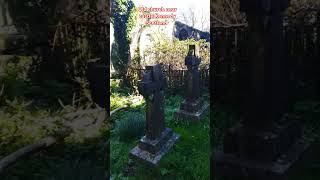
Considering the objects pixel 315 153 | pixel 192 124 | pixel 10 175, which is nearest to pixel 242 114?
pixel 192 124

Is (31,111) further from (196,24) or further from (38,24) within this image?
(196,24)

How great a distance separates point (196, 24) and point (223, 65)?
47 cm

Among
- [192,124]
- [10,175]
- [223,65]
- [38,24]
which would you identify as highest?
[38,24]

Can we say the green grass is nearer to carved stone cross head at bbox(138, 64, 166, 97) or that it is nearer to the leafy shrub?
the leafy shrub

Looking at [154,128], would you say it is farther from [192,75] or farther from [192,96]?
[192,75]

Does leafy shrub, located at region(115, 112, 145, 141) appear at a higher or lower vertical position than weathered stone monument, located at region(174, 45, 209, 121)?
lower

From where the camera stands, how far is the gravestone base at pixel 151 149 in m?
3.94

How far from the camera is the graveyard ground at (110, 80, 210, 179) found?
12.9ft

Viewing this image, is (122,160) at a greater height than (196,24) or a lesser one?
lesser

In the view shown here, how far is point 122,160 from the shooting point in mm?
3930

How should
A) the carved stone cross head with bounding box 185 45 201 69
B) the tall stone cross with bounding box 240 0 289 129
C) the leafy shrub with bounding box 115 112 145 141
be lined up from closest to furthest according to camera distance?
the tall stone cross with bounding box 240 0 289 129, the leafy shrub with bounding box 115 112 145 141, the carved stone cross head with bounding box 185 45 201 69

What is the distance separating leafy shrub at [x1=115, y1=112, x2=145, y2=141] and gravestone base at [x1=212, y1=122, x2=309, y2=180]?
74 cm

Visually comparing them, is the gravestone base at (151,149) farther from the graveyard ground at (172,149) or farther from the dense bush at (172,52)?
the dense bush at (172,52)

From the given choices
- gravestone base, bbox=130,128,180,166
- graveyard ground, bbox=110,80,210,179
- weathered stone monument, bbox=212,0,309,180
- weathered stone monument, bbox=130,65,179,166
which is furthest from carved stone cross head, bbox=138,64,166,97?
weathered stone monument, bbox=212,0,309,180
